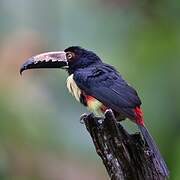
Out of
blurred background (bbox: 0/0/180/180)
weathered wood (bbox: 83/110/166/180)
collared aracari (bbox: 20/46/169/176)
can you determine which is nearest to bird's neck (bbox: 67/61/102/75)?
collared aracari (bbox: 20/46/169/176)

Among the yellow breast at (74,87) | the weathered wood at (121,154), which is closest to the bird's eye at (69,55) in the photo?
the yellow breast at (74,87)

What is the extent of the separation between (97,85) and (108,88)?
93mm

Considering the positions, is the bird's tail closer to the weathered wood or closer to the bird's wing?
the weathered wood

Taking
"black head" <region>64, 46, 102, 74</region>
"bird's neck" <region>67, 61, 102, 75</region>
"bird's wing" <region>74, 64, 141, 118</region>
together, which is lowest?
"bird's wing" <region>74, 64, 141, 118</region>

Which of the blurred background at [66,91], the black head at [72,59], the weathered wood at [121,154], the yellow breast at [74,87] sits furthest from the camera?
the blurred background at [66,91]

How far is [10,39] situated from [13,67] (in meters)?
0.40

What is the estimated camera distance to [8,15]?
788 cm

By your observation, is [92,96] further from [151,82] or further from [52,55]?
[151,82]

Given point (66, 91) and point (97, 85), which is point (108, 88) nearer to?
point (97, 85)

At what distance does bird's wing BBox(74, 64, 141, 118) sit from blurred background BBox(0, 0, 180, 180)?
4.40ft

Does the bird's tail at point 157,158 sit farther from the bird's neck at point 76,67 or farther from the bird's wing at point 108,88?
the bird's neck at point 76,67

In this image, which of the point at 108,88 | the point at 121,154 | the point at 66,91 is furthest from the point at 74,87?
the point at 66,91

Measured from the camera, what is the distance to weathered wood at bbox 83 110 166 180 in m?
4.40

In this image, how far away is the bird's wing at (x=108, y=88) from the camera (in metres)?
4.92
